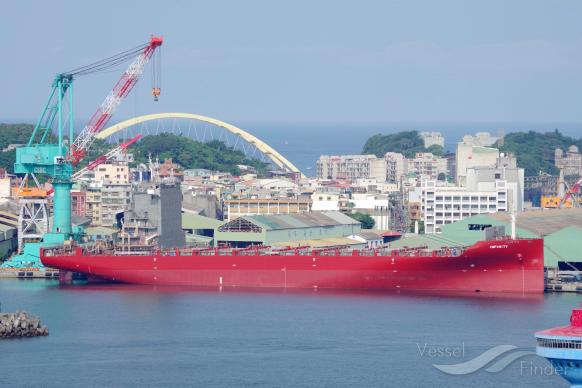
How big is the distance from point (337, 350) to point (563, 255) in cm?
1351

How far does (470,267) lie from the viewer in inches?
1534

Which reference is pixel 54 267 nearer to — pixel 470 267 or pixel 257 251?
pixel 257 251

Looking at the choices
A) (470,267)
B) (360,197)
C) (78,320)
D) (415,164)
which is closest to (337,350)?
(78,320)

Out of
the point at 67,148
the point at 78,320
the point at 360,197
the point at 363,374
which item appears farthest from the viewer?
the point at 360,197

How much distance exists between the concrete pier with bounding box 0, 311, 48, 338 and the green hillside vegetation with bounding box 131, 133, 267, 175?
1631 inches

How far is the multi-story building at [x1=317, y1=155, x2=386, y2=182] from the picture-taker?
3063 inches

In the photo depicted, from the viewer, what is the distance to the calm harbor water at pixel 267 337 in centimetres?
2711

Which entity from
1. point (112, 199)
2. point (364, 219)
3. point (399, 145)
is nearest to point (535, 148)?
point (399, 145)

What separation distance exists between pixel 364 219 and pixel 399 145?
41259 millimetres

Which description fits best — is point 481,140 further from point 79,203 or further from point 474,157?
point 79,203

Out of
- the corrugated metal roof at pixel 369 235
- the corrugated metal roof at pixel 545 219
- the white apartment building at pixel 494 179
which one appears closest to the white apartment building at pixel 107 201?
the corrugated metal roof at pixel 369 235

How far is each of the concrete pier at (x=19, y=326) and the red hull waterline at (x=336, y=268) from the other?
967 cm

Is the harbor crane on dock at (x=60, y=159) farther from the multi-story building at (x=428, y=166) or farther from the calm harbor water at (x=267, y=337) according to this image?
the multi-story building at (x=428, y=166)

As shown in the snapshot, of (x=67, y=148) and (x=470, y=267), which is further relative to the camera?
(x=67, y=148)
